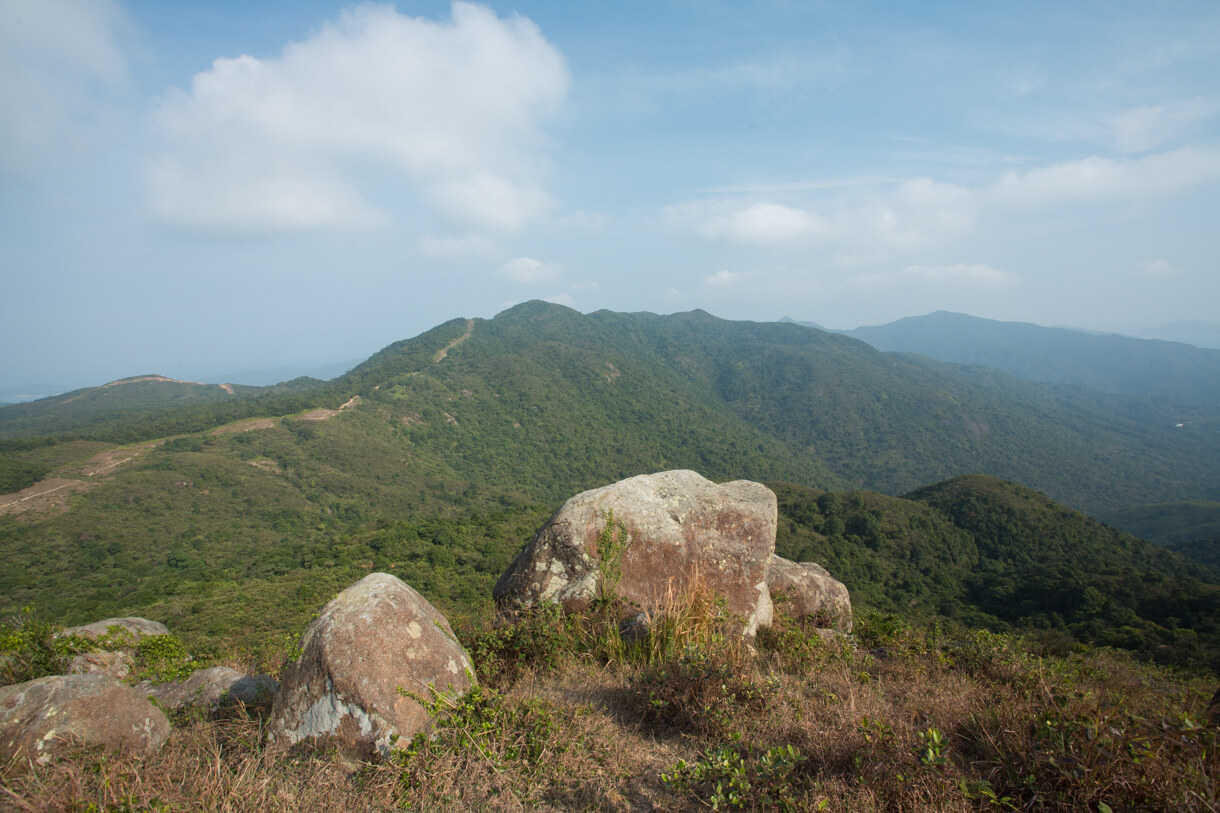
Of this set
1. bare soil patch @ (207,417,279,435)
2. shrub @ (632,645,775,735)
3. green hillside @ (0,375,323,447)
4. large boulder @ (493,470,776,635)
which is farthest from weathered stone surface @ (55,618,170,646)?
green hillside @ (0,375,323,447)

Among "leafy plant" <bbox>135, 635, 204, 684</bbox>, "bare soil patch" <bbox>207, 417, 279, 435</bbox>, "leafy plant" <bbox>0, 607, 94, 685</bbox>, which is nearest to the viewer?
"leafy plant" <bbox>0, 607, 94, 685</bbox>

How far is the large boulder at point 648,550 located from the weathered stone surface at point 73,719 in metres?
3.85

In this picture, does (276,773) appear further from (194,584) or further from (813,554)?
(813,554)

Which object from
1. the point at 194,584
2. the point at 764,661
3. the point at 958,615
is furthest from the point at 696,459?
the point at 764,661

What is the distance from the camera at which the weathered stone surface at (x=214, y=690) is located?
16.8 ft

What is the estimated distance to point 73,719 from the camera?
4137 mm

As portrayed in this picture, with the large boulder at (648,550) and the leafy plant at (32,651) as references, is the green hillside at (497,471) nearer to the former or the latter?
the large boulder at (648,550)

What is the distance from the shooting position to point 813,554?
39.0 m

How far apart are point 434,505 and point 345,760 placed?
58.4 metres

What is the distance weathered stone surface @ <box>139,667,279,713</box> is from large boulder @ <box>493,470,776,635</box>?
9.69ft

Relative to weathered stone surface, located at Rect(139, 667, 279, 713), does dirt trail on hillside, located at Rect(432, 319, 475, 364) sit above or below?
above

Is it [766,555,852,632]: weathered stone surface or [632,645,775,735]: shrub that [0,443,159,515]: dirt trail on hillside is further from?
[632,645,775,735]: shrub

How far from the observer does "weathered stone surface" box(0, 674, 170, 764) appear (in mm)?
3977

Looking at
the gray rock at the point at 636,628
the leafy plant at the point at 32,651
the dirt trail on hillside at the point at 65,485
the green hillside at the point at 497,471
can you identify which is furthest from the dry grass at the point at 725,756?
the dirt trail on hillside at the point at 65,485
